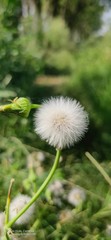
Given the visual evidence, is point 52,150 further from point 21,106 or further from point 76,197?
point 21,106

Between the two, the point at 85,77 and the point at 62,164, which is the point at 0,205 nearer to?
the point at 62,164

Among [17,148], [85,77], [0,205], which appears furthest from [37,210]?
[85,77]

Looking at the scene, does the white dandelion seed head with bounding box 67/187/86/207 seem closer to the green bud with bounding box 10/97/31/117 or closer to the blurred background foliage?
the blurred background foliage

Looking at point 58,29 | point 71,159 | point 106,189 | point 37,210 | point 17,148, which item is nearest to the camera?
point 37,210

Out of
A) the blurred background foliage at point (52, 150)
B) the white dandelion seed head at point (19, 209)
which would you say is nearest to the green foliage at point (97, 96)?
the blurred background foliage at point (52, 150)

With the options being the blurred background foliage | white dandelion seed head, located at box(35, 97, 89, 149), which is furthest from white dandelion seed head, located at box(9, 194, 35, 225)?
white dandelion seed head, located at box(35, 97, 89, 149)
